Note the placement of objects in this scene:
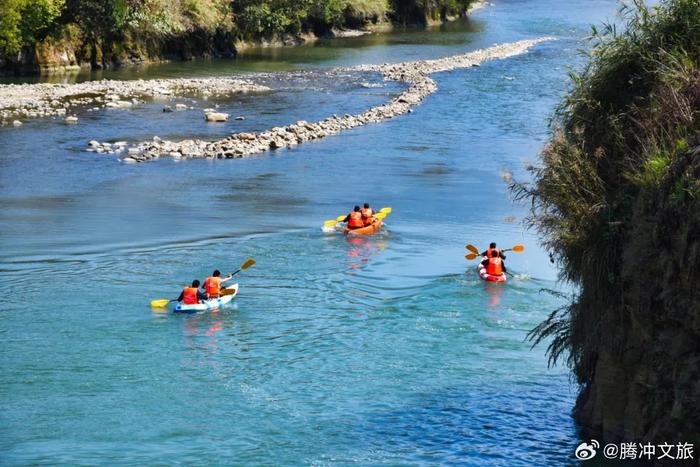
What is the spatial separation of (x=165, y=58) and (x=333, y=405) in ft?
182

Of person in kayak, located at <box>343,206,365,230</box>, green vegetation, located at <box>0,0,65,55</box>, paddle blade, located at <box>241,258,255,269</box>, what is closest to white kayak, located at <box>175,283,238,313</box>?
paddle blade, located at <box>241,258,255,269</box>

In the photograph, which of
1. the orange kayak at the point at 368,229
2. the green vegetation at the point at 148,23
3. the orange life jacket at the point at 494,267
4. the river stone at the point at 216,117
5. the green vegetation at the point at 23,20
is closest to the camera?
the orange life jacket at the point at 494,267

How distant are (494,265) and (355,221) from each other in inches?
206

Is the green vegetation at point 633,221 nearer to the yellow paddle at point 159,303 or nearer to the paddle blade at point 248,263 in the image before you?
the yellow paddle at point 159,303

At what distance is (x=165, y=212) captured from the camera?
3191 centimetres

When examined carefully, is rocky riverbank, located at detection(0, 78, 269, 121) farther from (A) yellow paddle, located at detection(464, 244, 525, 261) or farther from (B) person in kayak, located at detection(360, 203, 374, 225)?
(A) yellow paddle, located at detection(464, 244, 525, 261)

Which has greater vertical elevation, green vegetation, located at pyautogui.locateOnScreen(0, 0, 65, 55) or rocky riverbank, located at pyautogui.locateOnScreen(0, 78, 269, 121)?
green vegetation, located at pyautogui.locateOnScreen(0, 0, 65, 55)

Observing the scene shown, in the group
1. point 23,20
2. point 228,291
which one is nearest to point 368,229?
point 228,291

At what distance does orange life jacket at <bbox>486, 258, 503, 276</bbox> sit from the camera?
2600cm

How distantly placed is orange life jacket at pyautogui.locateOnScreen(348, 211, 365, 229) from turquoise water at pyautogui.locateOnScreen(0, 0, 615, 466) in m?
0.61

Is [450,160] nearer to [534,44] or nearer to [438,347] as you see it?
[438,347]

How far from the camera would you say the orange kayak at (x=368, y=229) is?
2967 cm

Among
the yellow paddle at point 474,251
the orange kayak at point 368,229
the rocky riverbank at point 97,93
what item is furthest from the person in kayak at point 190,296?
the rocky riverbank at point 97,93

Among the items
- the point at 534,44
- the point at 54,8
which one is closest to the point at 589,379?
the point at 54,8
